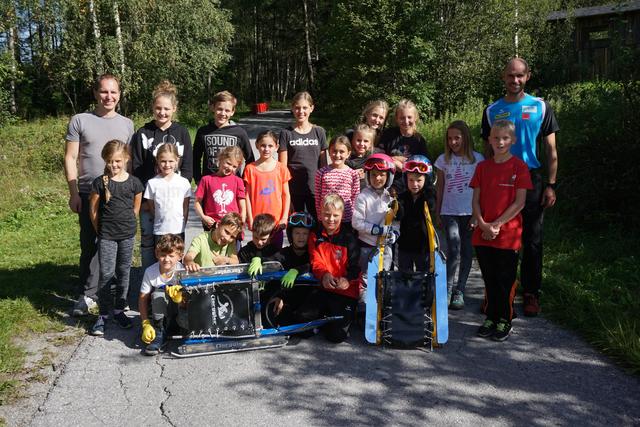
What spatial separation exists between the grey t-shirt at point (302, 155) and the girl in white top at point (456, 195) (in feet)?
4.17

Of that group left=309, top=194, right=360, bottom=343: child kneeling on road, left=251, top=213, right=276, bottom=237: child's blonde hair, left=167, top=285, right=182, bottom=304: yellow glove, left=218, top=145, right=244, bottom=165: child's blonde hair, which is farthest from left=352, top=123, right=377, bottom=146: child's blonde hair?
left=167, top=285, right=182, bottom=304: yellow glove

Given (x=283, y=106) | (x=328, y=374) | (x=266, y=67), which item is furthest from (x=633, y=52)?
(x=266, y=67)

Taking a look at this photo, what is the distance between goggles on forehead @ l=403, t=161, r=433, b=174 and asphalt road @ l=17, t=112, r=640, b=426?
143 centimetres

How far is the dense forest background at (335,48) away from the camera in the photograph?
20.1 m

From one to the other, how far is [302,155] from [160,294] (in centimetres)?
207

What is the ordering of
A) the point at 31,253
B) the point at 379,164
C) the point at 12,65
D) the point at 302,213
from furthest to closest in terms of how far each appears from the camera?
the point at 12,65
the point at 31,253
the point at 302,213
the point at 379,164

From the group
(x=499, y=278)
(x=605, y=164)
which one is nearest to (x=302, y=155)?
(x=499, y=278)

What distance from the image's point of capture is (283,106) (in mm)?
48750

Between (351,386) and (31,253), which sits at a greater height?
(31,253)

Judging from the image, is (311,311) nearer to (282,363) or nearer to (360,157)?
(282,363)

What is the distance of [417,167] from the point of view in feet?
16.3

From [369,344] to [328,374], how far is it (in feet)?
2.08

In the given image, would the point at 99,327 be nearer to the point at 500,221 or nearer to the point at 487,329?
the point at 487,329

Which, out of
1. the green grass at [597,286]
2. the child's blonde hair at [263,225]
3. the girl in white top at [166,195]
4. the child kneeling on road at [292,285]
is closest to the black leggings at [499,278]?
the green grass at [597,286]
